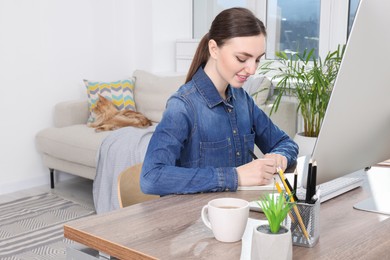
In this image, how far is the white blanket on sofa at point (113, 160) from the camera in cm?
333

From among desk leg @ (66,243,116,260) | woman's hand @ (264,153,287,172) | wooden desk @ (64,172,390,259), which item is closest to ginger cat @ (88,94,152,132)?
woman's hand @ (264,153,287,172)

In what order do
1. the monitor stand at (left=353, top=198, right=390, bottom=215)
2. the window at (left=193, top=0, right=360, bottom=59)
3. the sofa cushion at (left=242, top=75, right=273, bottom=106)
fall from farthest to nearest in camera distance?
1. the window at (left=193, top=0, right=360, bottom=59)
2. the sofa cushion at (left=242, top=75, right=273, bottom=106)
3. the monitor stand at (left=353, top=198, right=390, bottom=215)

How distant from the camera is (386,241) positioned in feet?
3.60

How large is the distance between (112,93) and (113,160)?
0.80 metres

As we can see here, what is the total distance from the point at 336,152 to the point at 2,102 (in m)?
3.10

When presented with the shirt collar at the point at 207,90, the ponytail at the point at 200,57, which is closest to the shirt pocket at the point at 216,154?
the shirt collar at the point at 207,90

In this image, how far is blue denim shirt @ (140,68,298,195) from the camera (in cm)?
143

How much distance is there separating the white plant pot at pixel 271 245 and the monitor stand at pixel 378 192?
42 centimetres

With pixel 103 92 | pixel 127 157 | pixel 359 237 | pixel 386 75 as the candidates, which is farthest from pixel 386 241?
pixel 103 92

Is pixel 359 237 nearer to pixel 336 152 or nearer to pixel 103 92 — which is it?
pixel 336 152

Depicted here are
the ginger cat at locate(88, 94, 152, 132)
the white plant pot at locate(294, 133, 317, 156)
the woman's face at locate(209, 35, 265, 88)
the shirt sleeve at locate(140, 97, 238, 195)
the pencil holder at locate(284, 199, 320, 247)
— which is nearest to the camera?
the pencil holder at locate(284, 199, 320, 247)

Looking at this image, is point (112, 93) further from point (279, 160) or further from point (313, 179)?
point (313, 179)

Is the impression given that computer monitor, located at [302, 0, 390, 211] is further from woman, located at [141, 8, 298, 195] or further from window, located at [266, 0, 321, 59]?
window, located at [266, 0, 321, 59]

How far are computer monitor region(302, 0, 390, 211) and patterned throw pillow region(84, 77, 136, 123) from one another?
9.46ft
